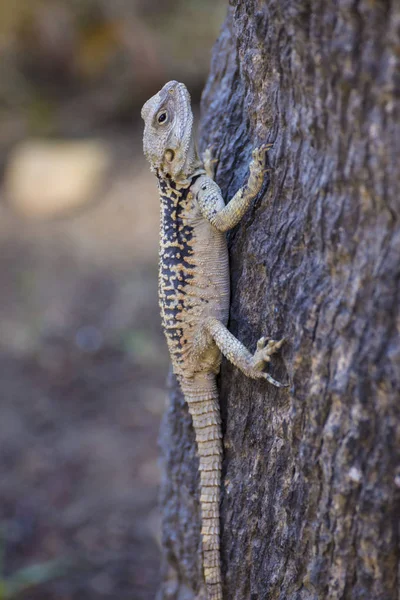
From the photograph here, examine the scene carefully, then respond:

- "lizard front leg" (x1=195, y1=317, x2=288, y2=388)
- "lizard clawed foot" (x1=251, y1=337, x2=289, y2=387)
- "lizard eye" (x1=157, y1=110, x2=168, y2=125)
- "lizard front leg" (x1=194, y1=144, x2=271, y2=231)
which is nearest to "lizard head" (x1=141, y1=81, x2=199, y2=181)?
"lizard eye" (x1=157, y1=110, x2=168, y2=125)

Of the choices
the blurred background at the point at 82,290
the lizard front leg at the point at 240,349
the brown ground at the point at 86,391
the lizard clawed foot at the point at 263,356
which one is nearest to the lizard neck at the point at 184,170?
the lizard front leg at the point at 240,349

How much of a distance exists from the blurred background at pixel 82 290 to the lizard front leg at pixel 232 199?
3139 mm

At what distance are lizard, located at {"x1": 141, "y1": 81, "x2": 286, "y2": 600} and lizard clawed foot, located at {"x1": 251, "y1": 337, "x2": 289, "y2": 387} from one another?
27cm

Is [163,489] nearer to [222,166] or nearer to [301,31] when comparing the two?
[222,166]

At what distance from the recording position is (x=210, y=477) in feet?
10.5

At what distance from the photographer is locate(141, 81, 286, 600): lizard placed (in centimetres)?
316

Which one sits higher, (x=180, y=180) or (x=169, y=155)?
(x=169, y=155)

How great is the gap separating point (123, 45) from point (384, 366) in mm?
10196

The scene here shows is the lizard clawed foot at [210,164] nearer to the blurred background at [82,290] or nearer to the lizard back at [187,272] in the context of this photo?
the lizard back at [187,272]

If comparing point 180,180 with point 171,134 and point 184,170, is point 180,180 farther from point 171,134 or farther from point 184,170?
point 171,134

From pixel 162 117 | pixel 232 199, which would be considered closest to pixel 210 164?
pixel 162 117

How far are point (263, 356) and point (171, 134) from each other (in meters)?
1.34

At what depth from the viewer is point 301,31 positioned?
7.55 ft

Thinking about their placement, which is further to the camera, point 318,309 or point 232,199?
point 232,199
